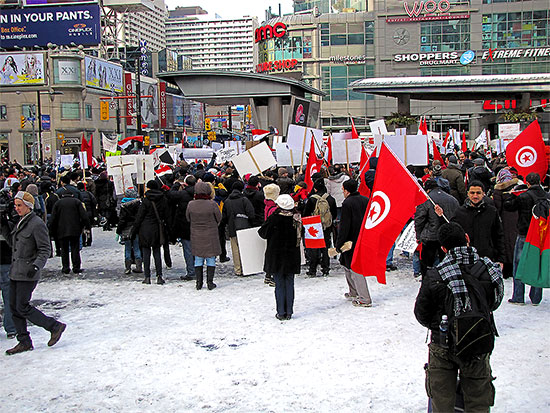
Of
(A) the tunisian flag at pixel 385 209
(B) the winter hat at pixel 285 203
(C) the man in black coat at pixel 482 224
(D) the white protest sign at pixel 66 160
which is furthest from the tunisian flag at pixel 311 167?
(D) the white protest sign at pixel 66 160

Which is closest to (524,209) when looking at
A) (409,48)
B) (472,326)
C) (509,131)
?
(472,326)

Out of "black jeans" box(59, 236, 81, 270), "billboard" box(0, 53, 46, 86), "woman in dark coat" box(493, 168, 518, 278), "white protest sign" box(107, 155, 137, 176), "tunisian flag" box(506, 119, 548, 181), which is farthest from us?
"billboard" box(0, 53, 46, 86)

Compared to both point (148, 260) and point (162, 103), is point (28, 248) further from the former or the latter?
point (162, 103)

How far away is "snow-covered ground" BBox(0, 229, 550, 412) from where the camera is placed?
5434mm

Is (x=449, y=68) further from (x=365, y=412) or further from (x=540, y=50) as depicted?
(x=365, y=412)

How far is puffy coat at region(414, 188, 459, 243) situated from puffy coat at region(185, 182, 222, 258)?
123 inches

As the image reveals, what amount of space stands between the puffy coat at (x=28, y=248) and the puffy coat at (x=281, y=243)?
2.72 meters

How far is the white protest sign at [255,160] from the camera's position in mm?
13094

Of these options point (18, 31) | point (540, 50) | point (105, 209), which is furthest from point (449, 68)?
point (105, 209)

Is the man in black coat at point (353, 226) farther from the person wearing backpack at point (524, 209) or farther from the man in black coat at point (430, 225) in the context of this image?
the person wearing backpack at point (524, 209)

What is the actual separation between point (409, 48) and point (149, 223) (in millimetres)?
65804

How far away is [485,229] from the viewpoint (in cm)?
720

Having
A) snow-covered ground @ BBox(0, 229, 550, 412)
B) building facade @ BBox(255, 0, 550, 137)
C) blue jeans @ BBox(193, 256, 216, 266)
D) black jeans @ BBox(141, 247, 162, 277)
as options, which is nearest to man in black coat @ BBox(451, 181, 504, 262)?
snow-covered ground @ BBox(0, 229, 550, 412)

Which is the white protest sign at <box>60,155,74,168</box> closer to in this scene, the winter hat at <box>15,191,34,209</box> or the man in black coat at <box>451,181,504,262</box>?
the winter hat at <box>15,191,34,209</box>
